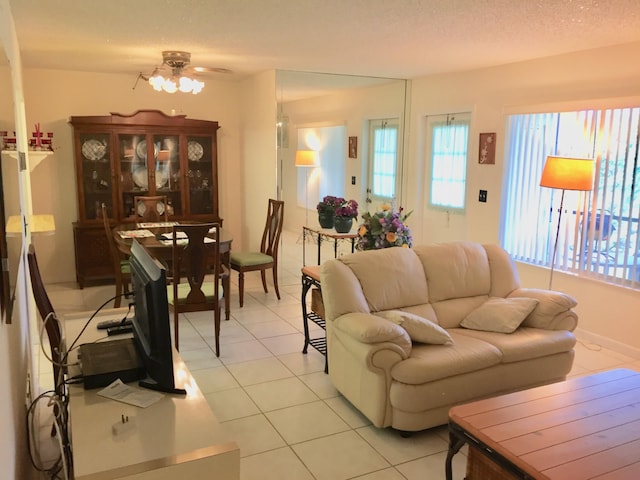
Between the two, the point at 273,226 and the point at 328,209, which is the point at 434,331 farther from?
the point at 273,226

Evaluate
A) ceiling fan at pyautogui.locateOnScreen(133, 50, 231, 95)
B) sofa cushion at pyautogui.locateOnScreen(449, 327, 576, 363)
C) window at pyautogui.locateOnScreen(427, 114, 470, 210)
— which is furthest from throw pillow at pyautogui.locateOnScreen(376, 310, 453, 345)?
window at pyautogui.locateOnScreen(427, 114, 470, 210)

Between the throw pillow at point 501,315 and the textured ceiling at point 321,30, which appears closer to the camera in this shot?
the textured ceiling at point 321,30

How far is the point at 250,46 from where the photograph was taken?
13.8 feet

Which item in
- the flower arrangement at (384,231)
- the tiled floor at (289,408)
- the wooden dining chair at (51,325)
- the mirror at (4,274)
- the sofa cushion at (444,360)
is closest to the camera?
the mirror at (4,274)

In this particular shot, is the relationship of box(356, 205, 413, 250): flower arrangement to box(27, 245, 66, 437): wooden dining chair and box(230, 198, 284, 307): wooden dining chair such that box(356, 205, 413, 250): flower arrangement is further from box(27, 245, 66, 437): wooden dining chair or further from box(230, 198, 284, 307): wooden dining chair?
box(27, 245, 66, 437): wooden dining chair

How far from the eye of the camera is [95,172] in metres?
5.75

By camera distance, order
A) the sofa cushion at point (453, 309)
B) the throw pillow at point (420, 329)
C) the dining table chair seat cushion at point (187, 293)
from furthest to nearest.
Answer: the dining table chair seat cushion at point (187, 293)
the sofa cushion at point (453, 309)
the throw pillow at point (420, 329)

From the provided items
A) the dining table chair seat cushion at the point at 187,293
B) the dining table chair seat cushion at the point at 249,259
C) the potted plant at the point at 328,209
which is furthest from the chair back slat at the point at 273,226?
the dining table chair seat cushion at the point at 187,293

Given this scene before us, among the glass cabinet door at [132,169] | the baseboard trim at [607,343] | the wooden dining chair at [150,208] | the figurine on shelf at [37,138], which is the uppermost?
the figurine on shelf at [37,138]

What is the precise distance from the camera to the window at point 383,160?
616 cm

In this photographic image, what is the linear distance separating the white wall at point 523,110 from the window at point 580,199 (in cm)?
11

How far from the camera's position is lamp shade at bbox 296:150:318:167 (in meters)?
5.75

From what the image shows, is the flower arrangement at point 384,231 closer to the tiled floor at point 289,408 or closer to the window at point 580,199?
the tiled floor at point 289,408

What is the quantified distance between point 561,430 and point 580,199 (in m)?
2.71
